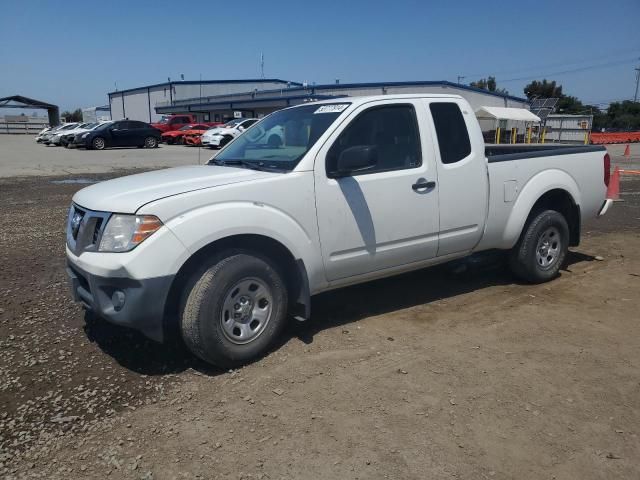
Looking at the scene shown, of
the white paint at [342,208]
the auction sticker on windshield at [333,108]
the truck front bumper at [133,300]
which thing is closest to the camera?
the truck front bumper at [133,300]

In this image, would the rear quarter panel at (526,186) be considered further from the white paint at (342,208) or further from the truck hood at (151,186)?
the truck hood at (151,186)

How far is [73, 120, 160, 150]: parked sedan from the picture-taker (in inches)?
1118

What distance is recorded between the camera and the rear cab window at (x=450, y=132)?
14.8 feet

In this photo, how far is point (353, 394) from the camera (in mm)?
3316

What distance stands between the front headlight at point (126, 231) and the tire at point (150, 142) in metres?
28.5

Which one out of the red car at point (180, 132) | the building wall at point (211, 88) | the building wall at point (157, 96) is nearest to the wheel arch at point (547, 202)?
the red car at point (180, 132)

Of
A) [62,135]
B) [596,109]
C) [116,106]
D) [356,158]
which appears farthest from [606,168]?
[596,109]

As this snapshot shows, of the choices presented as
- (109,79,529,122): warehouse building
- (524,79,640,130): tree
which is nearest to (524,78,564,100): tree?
(524,79,640,130): tree

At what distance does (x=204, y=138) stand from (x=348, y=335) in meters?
25.7

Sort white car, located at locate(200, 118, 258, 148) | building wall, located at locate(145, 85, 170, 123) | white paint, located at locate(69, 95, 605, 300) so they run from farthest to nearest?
building wall, located at locate(145, 85, 170, 123)
white car, located at locate(200, 118, 258, 148)
white paint, located at locate(69, 95, 605, 300)

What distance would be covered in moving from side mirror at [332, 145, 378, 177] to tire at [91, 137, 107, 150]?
91.5 ft

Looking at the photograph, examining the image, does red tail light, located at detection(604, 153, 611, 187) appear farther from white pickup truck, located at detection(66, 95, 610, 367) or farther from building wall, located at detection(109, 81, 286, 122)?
building wall, located at detection(109, 81, 286, 122)

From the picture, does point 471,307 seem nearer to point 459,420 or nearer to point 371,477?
point 459,420

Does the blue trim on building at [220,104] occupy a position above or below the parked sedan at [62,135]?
above
